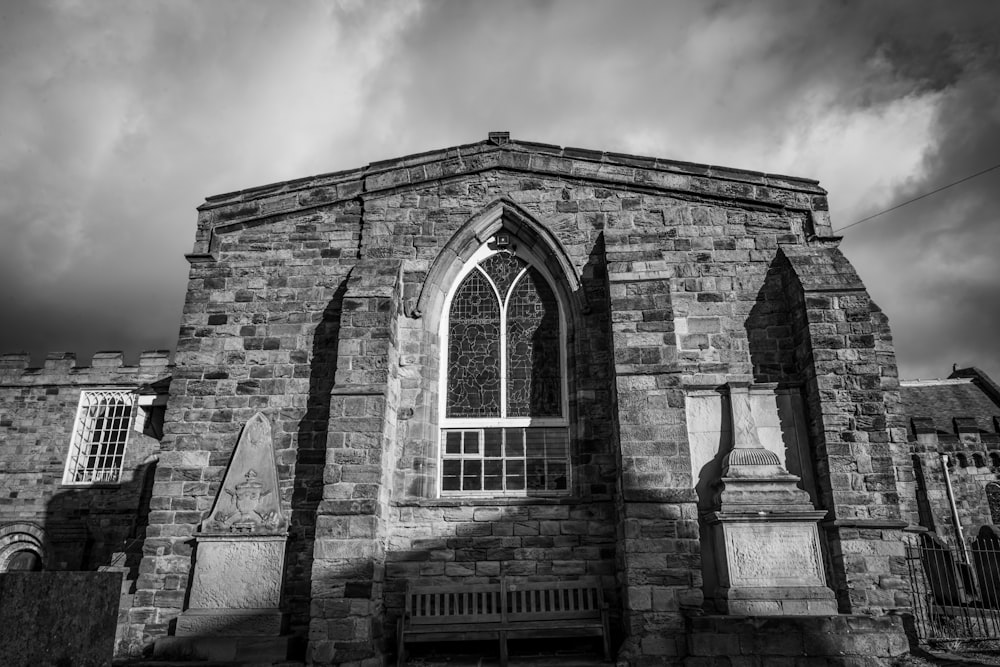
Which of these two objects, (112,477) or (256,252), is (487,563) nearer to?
(256,252)

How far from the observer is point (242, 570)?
27.5 ft

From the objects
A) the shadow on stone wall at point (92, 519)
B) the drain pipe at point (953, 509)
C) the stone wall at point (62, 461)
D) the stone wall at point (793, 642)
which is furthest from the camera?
the drain pipe at point (953, 509)

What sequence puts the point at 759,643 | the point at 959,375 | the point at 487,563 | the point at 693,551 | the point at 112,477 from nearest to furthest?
the point at 759,643 → the point at 693,551 → the point at 487,563 → the point at 112,477 → the point at 959,375

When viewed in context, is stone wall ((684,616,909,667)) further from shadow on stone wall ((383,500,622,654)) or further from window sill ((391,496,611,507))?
window sill ((391,496,611,507))

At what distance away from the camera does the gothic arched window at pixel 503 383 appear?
30.6 feet

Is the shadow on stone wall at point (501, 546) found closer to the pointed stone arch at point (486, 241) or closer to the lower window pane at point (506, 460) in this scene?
the lower window pane at point (506, 460)

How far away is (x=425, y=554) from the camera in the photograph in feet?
28.5

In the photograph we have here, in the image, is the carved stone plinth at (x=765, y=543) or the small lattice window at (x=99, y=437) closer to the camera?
the carved stone plinth at (x=765, y=543)

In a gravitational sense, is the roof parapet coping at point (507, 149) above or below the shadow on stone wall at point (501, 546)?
above

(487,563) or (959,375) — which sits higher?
(959,375)

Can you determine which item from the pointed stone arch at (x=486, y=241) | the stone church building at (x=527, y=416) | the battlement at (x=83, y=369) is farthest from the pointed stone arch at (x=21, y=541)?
the pointed stone arch at (x=486, y=241)

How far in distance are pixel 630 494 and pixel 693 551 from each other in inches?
37.4

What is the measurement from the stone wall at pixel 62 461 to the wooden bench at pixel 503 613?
35.5 feet

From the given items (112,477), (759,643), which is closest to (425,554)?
(759,643)
